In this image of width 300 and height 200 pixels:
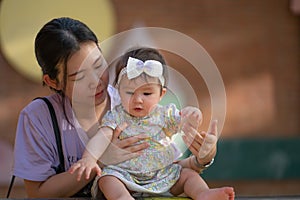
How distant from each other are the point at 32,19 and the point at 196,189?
3216 mm

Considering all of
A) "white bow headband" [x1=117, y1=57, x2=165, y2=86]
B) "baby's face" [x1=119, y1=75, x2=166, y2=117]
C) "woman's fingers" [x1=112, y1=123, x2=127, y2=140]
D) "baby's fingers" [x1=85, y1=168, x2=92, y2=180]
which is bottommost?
"baby's fingers" [x1=85, y1=168, x2=92, y2=180]

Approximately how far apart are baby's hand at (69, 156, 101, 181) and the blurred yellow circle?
9.96 ft

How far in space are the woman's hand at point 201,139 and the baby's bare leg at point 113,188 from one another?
0.85 feet

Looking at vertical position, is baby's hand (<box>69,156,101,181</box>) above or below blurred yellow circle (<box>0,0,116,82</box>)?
below

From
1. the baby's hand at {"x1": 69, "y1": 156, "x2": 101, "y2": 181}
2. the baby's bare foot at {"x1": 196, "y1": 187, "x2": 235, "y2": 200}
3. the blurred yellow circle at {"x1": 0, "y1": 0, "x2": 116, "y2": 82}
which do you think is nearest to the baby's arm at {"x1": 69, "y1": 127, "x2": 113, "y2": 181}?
the baby's hand at {"x1": 69, "y1": 156, "x2": 101, "y2": 181}

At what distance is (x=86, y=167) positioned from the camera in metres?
2.24

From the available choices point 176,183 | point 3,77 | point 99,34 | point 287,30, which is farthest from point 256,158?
point 176,183

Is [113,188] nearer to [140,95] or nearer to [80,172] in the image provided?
[80,172]

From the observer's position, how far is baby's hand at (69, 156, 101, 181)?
2229mm

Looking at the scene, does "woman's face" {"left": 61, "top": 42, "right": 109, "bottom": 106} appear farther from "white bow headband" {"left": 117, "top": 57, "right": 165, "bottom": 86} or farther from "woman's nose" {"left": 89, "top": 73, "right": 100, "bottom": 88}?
"white bow headband" {"left": 117, "top": 57, "right": 165, "bottom": 86}

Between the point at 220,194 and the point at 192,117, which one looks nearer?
the point at 220,194

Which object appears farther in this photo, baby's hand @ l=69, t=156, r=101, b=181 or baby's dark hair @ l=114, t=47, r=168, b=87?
baby's dark hair @ l=114, t=47, r=168, b=87

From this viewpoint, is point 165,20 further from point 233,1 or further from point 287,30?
point 287,30

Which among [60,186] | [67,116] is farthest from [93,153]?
[67,116]
